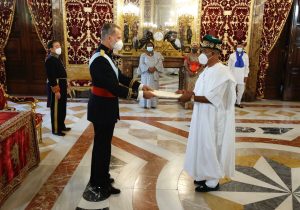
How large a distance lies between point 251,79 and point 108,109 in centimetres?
605

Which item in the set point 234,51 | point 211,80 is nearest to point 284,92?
point 234,51

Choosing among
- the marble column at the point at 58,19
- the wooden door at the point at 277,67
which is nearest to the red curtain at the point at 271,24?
the wooden door at the point at 277,67

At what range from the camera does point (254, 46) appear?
7883 millimetres

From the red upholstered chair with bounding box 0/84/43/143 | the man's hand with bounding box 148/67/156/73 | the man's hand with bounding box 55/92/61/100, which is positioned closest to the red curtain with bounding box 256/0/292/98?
the man's hand with bounding box 148/67/156/73

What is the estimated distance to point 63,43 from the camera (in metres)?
7.86

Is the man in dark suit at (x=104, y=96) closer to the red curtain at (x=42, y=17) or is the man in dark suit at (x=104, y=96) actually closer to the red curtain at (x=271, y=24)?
the red curtain at (x=42, y=17)

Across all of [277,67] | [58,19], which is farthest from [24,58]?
[277,67]

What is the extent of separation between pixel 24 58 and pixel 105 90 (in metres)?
6.19

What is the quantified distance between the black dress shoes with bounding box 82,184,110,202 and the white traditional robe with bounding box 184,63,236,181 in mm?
962

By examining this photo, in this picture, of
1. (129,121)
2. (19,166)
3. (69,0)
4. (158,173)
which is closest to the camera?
(19,166)

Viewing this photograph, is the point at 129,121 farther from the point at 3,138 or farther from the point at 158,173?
the point at 3,138

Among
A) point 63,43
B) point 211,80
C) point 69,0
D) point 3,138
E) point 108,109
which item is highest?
point 69,0

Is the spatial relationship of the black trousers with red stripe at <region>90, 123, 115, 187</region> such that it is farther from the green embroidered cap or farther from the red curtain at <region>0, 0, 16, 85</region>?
the red curtain at <region>0, 0, 16, 85</region>

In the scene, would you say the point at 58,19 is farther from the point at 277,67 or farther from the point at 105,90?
the point at 277,67
